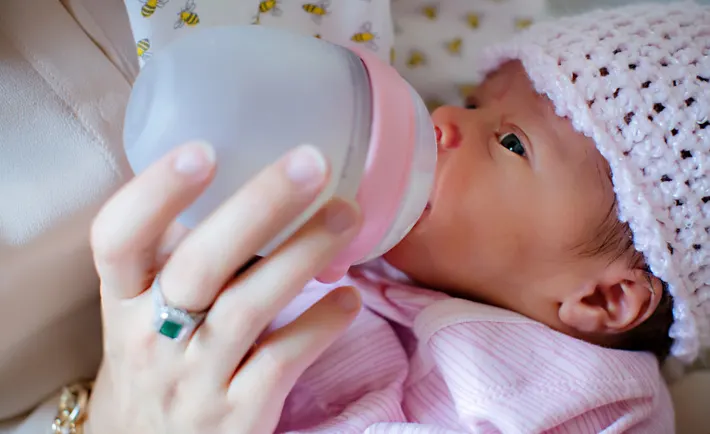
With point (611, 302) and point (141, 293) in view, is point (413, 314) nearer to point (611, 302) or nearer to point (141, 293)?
point (611, 302)

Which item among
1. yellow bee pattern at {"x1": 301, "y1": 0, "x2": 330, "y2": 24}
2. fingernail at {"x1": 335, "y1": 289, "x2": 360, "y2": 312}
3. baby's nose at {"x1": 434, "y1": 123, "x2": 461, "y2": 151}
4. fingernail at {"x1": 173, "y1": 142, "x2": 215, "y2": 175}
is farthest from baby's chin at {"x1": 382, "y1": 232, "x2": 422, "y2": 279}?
fingernail at {"x1": 173, "y1": 142, "x2": 215, "y2": 175}

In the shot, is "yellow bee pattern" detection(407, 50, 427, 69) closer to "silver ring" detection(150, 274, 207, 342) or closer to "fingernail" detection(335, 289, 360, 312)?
"fingernail" detection(335, 289, 360, 312)

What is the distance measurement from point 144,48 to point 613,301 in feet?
2.36

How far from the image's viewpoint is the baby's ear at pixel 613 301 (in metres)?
0.88

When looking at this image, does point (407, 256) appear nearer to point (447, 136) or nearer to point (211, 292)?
point (447, 136)

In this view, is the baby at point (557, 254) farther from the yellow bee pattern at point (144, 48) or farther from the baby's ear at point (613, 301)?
the yellow bee pattern at point (144, 48)

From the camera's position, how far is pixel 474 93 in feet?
3.50

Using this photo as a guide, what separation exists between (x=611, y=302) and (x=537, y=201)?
19 cm

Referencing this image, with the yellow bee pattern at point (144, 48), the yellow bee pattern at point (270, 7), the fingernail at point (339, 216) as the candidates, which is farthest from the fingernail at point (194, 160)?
the yellow bee pattern at point (270, 7)

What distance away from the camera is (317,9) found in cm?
96

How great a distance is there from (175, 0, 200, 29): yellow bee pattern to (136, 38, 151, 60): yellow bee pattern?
50 millimetres

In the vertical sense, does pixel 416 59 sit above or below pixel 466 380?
above

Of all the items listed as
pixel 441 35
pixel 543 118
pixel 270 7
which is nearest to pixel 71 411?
pixel 270 7

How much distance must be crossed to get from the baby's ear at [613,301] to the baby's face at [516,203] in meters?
0.02
